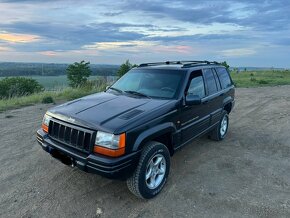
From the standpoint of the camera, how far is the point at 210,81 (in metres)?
5.76

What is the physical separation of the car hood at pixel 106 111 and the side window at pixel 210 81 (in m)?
1.54

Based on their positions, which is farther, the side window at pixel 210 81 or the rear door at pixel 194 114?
the side window at pixel 210 81

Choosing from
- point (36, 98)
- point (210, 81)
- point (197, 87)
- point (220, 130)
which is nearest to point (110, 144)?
point (197, 87)

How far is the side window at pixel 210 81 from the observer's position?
5604mm

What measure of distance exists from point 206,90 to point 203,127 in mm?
722

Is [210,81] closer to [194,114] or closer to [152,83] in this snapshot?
[194,114]

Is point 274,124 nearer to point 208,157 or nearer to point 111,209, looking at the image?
point 208,157

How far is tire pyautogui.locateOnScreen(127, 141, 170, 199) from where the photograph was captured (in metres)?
3.75

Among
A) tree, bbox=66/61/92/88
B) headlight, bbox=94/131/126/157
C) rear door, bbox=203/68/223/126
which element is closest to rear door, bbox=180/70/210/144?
rear door, bbox=203/68/223/126

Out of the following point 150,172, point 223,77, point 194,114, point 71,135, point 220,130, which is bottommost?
point 150,172

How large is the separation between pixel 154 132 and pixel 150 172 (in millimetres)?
606

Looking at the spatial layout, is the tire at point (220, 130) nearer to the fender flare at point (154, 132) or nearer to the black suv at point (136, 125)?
the black suv at point (136, 125)

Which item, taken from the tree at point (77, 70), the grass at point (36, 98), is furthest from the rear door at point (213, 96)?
the tree at point (77, 70)

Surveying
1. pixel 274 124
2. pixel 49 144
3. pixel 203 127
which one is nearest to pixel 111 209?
pixel 49 144
